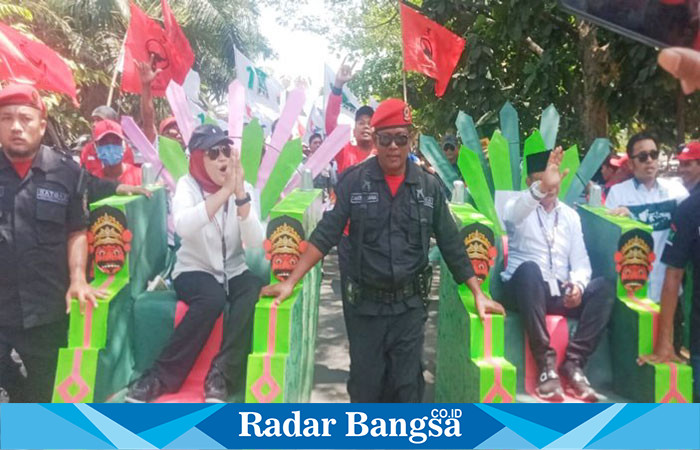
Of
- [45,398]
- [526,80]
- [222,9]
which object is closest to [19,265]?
[45,398]

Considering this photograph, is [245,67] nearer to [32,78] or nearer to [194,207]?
[32,78]

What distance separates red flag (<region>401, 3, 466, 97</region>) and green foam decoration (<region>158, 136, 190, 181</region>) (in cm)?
199

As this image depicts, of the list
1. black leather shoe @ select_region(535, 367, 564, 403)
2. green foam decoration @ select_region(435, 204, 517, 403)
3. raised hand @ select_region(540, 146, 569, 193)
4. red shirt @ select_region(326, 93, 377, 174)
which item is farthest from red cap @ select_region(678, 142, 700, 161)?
red shirt @ select_region(326, 93, 377, 174)

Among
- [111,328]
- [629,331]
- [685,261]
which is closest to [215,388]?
[111,328]

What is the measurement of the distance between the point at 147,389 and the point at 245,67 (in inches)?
146

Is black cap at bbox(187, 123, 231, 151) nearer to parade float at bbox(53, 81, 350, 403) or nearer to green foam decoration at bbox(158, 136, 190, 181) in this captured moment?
parade float at bbox(53, 81, 350, 403)

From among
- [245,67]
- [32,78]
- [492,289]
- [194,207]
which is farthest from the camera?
[245,67]

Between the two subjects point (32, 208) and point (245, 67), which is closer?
point (32, 208)

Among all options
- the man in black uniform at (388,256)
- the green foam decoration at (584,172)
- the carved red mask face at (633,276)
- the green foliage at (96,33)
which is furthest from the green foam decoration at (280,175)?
the green foliage at (96,33)

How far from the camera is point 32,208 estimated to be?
2.59 metres

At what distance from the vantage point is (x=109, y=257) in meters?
2.75

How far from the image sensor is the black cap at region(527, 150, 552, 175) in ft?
10.9

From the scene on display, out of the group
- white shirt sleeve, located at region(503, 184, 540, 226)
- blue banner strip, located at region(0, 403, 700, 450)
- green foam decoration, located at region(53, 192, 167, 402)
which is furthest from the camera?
white shirt sleeve, located at region(503, 184, 540, 226)

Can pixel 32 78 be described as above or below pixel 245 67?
below
